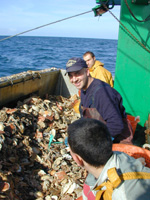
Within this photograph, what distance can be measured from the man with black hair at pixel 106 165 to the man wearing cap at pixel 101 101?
934mm

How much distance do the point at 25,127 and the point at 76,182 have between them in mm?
1623

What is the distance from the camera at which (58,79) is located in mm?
6574

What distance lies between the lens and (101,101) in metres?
2.32

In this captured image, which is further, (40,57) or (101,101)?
(40,57)

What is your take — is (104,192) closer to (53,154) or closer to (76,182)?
(76,182)

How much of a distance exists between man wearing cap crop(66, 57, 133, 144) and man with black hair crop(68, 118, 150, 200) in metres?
0.93

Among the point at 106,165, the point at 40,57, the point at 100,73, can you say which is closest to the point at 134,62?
the point at 100,73

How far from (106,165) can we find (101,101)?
109 cm

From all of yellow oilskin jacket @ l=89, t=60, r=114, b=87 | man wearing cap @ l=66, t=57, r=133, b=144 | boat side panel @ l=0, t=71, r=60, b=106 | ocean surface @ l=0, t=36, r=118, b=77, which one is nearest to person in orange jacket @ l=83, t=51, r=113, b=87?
yellow oilskin jacket @ l=89, t=60, r=114, b=87

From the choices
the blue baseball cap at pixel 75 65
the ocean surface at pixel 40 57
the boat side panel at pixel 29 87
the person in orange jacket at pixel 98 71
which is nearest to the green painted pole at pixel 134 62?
the person in orange jacket at pixel 98 71

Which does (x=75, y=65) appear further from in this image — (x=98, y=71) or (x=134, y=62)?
(x=134, y=62)

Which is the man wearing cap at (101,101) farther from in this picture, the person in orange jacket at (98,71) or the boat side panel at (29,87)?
the boat side panel at (29,87)

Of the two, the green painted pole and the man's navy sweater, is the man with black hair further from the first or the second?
the green painted pole

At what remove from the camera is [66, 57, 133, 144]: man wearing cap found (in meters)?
2.31
